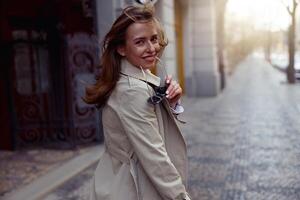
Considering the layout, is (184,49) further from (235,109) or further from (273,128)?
(273,128)

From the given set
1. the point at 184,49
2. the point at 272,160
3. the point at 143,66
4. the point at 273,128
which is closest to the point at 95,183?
the point at 143,66

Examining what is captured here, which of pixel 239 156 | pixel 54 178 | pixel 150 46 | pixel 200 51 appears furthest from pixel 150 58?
pixel 200 51

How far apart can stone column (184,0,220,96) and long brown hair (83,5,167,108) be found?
14.0 m

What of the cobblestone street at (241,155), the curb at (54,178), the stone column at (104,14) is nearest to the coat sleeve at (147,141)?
the cobblestone street at (241,155)

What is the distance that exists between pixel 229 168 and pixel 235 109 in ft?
20.8

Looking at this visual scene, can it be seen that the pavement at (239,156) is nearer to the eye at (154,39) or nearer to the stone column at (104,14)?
the stone column at (104,14)

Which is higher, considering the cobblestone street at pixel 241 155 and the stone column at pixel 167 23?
the stone column at pixel 167 23

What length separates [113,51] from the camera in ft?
6.35

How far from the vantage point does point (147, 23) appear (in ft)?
6.17

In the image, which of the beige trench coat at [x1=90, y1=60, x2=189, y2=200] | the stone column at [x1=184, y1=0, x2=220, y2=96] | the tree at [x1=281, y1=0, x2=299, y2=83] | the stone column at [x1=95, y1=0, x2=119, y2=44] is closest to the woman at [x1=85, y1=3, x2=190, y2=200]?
the beige trench coat at [x1=90, y1=60, x2=189, y2=200]

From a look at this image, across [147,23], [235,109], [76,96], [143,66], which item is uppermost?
[147,23]

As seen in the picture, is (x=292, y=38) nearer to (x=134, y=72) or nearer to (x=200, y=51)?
(x=200, y=51)

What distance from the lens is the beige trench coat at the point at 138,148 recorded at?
1795 millimetres

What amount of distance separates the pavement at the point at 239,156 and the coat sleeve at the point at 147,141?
10.7ft
